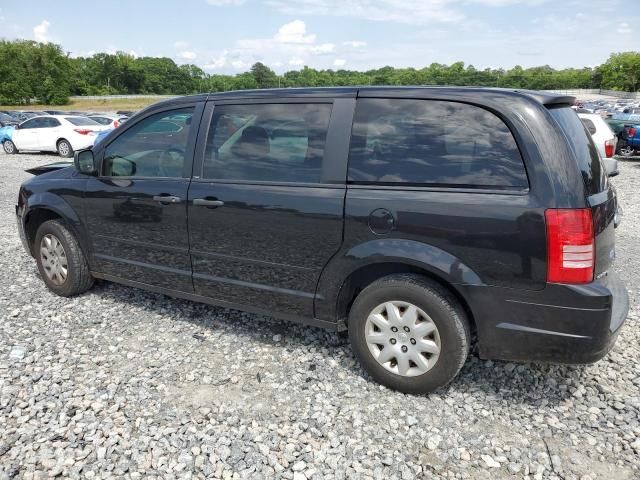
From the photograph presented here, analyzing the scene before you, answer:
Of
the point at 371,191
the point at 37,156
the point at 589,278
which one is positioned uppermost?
the point at 371,191

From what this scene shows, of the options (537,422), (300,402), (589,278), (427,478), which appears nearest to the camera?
(427,478)

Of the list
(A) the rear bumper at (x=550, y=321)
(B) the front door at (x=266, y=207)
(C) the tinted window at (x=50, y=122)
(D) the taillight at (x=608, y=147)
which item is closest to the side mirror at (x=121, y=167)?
(B) the front door at (x=266, y=207)

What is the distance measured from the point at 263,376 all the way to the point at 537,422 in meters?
1.68

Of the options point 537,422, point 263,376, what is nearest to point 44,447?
point 263,376

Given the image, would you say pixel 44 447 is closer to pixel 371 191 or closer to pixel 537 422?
pixel 371 191

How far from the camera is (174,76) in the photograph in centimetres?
11756

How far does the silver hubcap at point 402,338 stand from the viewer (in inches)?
114

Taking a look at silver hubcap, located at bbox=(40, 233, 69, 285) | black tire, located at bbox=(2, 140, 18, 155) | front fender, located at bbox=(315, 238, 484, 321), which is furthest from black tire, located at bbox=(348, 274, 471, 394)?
black tire, located at bbox=(2, 140, 18, 155)

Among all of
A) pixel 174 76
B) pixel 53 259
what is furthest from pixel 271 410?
pixel 174 76

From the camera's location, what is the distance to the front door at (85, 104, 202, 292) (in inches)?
145

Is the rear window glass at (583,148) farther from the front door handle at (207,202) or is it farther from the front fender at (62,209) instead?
the front fender at (62,209)

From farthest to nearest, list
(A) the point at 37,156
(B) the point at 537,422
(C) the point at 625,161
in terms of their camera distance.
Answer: (A) the point at 37,156
(C) the point at 625,161
(B) the point at 537,422

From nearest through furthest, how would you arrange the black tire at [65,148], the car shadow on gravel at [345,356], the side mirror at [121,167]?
the car shadow on gravel at [345,356]
the side mirror at [121,167]
the black tire at [65,148]

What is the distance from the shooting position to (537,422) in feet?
9.25
